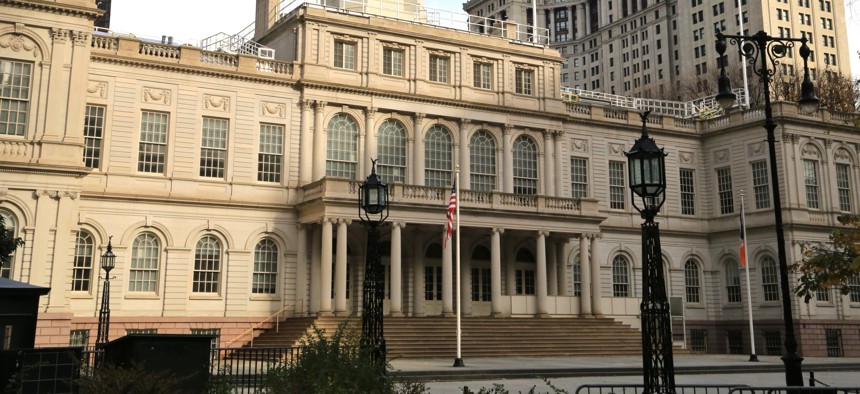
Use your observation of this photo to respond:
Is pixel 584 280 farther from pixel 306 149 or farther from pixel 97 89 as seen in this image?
pixel 97 89

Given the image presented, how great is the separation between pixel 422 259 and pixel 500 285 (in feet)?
14.1

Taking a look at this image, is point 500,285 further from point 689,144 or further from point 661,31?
point 661,31

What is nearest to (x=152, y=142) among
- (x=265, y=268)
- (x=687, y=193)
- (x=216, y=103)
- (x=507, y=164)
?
(x=216, y=103)

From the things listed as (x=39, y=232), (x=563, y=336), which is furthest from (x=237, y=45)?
(x=563, y=336)

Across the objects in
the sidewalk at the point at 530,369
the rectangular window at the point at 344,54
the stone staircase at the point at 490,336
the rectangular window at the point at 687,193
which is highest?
the rectangular window at the point at 344,54

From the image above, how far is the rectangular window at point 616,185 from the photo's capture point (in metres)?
50.4

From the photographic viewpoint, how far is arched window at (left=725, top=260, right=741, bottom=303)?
5031cm

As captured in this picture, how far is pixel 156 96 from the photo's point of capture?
39.1 meters

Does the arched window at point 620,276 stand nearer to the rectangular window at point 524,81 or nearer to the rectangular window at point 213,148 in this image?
the rectangular window at point 524,81

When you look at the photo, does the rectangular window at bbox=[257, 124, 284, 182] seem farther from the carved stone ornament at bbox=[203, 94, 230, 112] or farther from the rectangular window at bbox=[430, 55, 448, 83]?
the rectangular window at bbox=[430, 55, 448, 83]

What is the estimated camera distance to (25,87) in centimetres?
3344

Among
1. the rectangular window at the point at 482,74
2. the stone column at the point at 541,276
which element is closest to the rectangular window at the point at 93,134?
the rectangular window at the point at 482,74

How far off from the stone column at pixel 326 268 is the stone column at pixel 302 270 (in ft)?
7.40

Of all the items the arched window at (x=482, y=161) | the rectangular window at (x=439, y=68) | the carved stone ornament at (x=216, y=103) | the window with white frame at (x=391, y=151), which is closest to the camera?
the carved stone ornament at (x=216, y=103)
